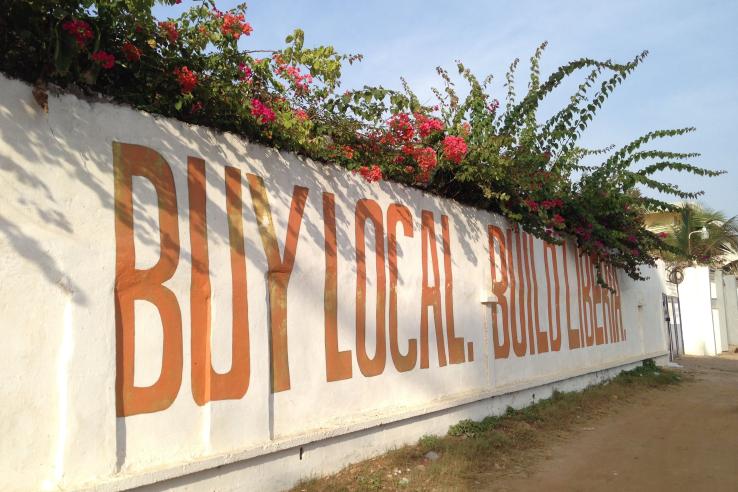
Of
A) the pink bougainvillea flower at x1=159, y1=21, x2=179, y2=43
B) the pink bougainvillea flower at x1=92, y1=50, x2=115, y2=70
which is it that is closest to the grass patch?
the pink bougainvillea flower at x1=92, y1=50, x2=115, y2=70

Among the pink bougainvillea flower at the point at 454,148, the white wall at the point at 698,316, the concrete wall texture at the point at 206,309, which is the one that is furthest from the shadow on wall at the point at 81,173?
the white wall at the point at 698,316

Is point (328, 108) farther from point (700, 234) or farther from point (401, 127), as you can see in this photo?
point (700, 234)

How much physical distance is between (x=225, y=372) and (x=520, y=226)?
5.31 m

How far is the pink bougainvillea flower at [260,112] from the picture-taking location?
453cm

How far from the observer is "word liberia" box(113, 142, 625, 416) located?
3766mm

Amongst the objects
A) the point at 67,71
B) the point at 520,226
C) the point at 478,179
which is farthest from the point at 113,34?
the point at 520,226

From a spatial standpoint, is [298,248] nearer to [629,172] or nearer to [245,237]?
[245,237]

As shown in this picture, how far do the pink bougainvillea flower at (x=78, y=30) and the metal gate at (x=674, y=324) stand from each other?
1563 cm

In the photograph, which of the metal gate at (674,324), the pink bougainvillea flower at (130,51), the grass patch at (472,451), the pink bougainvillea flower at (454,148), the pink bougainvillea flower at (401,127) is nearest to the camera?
the pink bougainvillea flower at (130,51)

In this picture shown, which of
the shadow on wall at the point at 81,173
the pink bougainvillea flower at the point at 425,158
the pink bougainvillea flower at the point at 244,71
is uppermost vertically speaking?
the pink bougainvillea flower at the point at 244,71

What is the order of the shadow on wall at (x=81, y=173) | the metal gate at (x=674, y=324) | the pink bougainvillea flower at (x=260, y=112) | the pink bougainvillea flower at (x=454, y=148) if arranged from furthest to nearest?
the metal gate at (x=674, y=324) → the pink bougainvillea flower at (x=454, y=148) → the pink bougainvillea flower at (x=260, y=112) → the shadow on wall at (x=81, y=173)

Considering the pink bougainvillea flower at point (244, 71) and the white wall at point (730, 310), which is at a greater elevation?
the pink bougainvillea flower at point (244, 71)

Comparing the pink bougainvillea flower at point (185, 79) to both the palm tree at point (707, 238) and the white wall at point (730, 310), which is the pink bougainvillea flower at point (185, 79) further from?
the white wall at point (730, 310)

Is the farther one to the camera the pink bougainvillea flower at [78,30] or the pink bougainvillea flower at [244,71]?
the pink bougainvillea flower at [244,71]
